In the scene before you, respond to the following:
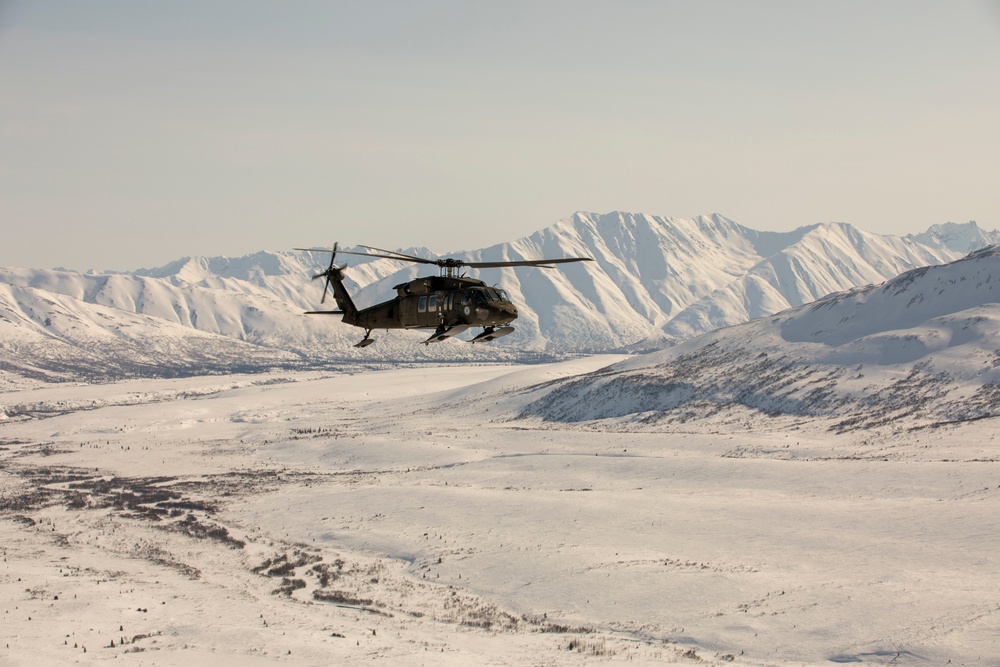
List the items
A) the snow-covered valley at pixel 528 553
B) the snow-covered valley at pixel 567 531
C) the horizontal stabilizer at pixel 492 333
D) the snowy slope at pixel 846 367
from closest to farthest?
the horizontal stabilizer at pixel 492 333 → the snow-covered valley at pixel 528 553 → the snow-covered valley at pixel 567 531 → the snowy slope at pixel 846 367

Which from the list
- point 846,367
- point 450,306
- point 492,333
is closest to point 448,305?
point 450,306

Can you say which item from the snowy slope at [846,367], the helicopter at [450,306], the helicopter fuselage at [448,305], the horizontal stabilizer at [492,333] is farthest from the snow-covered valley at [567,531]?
the helicopter fuselage at [448,305]

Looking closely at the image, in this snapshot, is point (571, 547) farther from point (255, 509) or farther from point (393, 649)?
point (255, 509)

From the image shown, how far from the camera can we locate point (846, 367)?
425 feet

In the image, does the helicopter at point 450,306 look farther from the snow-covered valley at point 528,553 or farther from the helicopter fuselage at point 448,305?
the snow-covered valley at point 528,553

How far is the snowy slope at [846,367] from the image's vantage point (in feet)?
374

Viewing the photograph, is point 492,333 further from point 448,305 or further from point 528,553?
point 528,553

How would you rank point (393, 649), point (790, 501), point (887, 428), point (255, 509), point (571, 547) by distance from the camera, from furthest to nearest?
point (887, 428)
point (255, 509)
point (790, 501)
point (571, 547)
point (393, 649)

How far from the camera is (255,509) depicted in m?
77.9

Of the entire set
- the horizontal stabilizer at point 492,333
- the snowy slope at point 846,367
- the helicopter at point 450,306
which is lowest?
the snowy slope at point 846,367

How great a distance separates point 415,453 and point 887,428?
54.3m

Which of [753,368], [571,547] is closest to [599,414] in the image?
[753,368]

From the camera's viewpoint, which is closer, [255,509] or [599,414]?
[255,509]

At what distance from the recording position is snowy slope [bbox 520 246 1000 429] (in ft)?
374
